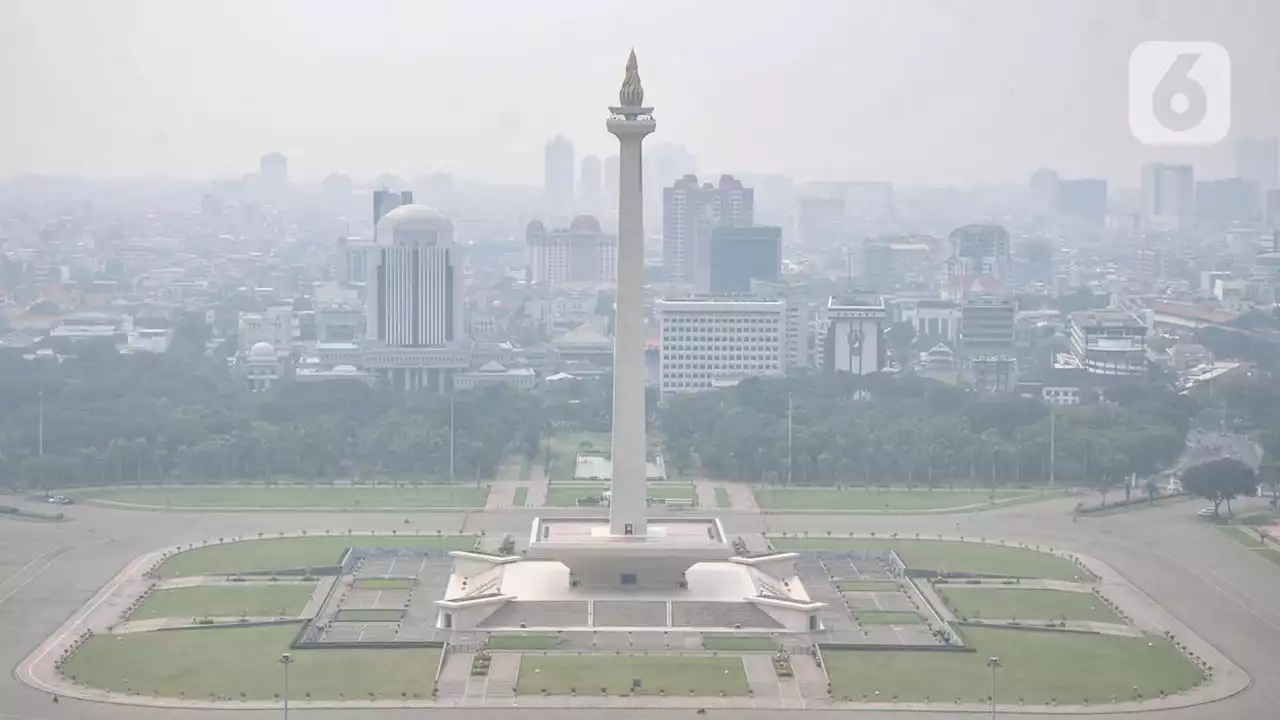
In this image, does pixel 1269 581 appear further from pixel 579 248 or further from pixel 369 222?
pixel 369 222

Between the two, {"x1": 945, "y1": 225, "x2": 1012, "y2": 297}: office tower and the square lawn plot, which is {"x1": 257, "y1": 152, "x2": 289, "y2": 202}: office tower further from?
the square lawn plot

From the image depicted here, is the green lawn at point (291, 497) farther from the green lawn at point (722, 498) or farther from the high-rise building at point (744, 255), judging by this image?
the high-rise building at point (744, 255)

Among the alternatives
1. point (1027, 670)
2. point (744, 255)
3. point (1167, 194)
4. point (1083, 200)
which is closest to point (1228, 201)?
point (1167, 194)

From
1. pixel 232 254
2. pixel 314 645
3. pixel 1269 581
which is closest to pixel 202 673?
pixel 314 645

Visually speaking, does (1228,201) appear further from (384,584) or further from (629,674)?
(629,674)

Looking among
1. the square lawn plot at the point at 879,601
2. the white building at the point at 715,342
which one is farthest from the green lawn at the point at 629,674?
the white building at the point at 715,342
